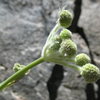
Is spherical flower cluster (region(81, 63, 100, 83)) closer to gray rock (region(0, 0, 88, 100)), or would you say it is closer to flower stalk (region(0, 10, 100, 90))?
flower stalk (region(0, 10, 100, 90))

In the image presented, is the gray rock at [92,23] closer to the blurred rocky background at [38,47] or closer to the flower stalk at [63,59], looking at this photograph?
the blurred rocky background at [38,47]

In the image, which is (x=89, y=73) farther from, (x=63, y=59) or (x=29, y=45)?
(x=29, y=45)

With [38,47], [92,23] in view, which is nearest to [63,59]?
[38,47]

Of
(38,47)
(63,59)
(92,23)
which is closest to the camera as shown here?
(63,59)

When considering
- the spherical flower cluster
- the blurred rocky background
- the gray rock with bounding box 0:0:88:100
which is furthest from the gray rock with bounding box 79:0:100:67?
the spherical flower cluster

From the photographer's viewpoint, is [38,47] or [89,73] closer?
[89,73]

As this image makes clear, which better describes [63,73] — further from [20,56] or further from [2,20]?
[2,20]

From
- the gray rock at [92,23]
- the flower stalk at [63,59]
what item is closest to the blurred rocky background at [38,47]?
the gray rock at [92,23]

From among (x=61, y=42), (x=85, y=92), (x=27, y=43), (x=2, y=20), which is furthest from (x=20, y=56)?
(x=61, y=42)
